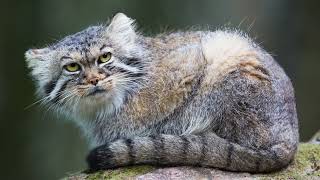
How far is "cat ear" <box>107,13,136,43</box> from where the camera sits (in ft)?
27.2

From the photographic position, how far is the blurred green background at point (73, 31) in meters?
15.2

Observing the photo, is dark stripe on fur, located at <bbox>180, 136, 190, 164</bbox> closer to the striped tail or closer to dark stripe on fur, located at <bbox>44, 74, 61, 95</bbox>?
the striped tail

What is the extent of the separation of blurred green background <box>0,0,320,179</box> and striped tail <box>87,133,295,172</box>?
733 cm

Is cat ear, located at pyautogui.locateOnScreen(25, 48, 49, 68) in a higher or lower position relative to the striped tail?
higher

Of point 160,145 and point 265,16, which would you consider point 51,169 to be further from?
point 160,145

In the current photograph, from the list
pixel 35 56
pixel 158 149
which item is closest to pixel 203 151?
pixel 158 149

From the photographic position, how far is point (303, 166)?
7742mm

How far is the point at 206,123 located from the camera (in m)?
7.85

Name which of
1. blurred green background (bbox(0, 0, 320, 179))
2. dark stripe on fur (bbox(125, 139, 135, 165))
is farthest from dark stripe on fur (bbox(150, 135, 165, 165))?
blurred green background (bbox(0, 0, 320, 179))

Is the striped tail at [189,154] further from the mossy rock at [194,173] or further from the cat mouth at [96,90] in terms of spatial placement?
the cat mouth at [96,90]

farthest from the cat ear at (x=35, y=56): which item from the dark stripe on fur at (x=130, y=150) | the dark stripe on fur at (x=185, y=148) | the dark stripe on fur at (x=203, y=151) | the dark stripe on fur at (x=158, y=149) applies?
the dark stripe on fur at (x=203, y=151)

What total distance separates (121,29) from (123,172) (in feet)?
5.87

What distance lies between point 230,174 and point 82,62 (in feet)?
6.45

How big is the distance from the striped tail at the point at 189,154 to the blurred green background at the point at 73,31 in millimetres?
7328
